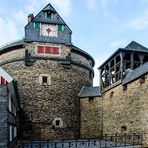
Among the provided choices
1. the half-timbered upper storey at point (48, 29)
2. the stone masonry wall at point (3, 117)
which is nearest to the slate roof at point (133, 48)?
the half-timbered upper storey at point (48, 29)

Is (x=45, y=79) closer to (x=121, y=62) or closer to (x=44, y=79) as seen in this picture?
(x=44, y=79)

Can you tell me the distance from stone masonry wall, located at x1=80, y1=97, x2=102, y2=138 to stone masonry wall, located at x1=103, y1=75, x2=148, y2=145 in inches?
53.8

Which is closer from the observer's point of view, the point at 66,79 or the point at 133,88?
the point at 133,88

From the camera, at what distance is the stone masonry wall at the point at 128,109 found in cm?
1677

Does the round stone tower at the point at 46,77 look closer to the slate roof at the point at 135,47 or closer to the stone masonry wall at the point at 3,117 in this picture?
the slate roof at the point at 135,47

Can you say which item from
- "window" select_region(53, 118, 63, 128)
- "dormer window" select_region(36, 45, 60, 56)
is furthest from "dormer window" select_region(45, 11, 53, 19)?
"window" select_region(53, 118, 63, 128)

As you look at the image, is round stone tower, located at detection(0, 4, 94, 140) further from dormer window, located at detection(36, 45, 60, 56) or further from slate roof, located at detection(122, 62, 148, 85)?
slate roof, located at detection(122, 62, 148, 85)

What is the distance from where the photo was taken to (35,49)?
25234 millimetres

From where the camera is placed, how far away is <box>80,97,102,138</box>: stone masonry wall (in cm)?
2436

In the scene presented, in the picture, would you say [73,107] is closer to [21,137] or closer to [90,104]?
[90,104]

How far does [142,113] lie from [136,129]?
1.17 m

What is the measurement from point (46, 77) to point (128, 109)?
8986 mm

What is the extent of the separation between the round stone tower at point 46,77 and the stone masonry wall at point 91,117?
1.95 feet

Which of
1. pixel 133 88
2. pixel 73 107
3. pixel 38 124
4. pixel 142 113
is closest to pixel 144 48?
pixel 133 88
